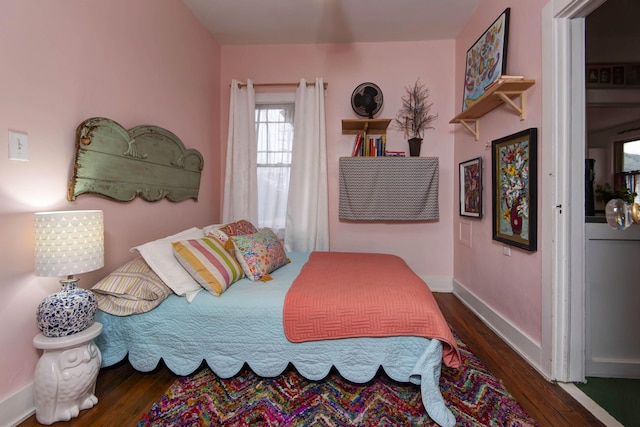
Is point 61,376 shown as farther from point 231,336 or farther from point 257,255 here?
point 257,255

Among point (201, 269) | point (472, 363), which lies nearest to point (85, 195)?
point (201, 269)

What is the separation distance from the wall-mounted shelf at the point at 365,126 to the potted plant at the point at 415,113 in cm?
21

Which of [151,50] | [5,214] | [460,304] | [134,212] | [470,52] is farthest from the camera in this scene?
[460,304]

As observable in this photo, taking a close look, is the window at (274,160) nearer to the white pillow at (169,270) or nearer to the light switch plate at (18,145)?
the white pillow at (169,270)

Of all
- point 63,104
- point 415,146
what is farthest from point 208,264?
point 415,146

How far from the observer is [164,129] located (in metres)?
2.37

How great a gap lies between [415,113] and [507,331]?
2221 millimetres

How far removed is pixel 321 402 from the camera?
5.07 feet

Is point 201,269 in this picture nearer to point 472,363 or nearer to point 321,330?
point 321,330

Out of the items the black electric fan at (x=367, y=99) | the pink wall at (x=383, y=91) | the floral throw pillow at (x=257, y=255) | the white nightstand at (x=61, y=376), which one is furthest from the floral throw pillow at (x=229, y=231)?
the black electric fan at (x=367, y=99)

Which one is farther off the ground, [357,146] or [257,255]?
[357,146]

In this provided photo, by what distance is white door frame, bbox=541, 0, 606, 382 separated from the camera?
1667mm

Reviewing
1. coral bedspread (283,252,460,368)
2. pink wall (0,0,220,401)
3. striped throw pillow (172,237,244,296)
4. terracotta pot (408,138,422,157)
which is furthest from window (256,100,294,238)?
coral bedspread (283,252,460,368)

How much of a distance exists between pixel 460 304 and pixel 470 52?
2369 mm
